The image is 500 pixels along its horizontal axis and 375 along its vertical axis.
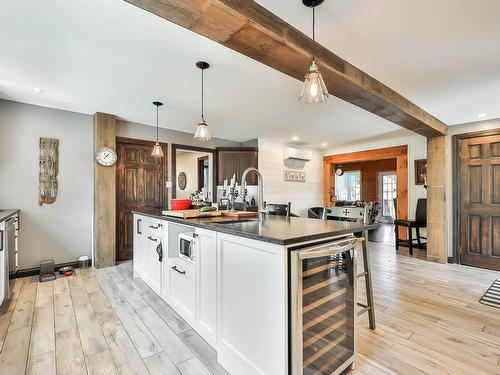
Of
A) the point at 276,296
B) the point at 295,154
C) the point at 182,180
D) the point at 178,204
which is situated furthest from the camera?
the point at 182,180

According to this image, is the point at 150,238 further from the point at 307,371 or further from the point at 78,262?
the point at 307,371

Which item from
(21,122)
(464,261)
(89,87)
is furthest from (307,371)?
(21,122)

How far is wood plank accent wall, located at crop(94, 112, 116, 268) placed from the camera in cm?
399

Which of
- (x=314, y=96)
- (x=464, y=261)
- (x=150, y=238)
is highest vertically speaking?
(x=314, y=96)

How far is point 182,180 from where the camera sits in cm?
747

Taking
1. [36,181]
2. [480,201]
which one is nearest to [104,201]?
[36,181]

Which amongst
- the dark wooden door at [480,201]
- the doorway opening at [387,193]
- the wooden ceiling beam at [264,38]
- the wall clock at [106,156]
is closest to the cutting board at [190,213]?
the wooden ceiling beam at [264,38]

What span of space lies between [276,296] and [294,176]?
17.7ft

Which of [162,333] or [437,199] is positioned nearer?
[162,333]

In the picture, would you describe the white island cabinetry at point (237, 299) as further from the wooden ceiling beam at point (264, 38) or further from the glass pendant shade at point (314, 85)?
the wooden ceiling beam at point (264, 38)

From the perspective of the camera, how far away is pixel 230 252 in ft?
5.48

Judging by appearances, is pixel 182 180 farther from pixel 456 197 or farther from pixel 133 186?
pixel 456 197

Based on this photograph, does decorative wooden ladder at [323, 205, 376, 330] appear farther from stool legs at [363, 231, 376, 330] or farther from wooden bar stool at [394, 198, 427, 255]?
wooden bar stool at [394, 198, 427, 255]

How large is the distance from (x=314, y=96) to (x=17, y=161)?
418cm
